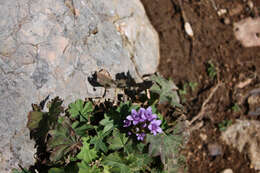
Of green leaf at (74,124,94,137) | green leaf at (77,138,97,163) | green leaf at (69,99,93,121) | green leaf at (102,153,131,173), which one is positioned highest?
green leaf at (69,99,93,121)

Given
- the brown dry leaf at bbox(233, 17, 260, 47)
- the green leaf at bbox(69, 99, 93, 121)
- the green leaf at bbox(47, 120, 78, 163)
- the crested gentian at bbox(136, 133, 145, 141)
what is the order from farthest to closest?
the brown dry leaf at bbox(233, 17, 260, 47) < the green leaf at bbox(69, 99, 93, 121) < the crested gentian at bbox(136, 133, 145, 141) < the green leaf at bbox(47, 120, 78, 163)

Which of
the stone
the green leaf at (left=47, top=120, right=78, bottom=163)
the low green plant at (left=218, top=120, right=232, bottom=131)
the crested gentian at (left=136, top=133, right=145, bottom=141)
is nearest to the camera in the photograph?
the green leaf at (left=47, top=120, right=78, bottom=163)

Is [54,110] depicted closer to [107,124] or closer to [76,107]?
[76,107]

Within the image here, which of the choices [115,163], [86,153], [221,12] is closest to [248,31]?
[221,12]

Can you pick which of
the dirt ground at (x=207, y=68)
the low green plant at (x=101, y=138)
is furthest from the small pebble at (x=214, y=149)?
the low green plant at (x=101, y=138)

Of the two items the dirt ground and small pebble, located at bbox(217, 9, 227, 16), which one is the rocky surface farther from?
small pebble, located at bbox(217, 9, 227, 16)

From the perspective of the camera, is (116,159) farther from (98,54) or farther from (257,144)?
(257,144)

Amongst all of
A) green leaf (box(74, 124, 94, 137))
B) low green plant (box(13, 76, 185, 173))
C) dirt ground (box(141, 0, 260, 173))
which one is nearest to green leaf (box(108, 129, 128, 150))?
low green plant (box(13, 76, 185, 173))

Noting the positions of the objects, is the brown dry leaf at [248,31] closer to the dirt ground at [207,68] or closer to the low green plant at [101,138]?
the dirt ground at [207,68]

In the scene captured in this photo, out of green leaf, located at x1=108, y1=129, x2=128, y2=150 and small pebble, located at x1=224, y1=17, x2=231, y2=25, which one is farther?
small pebble, located at x1=224, y1=17, x2=231, y2=25
